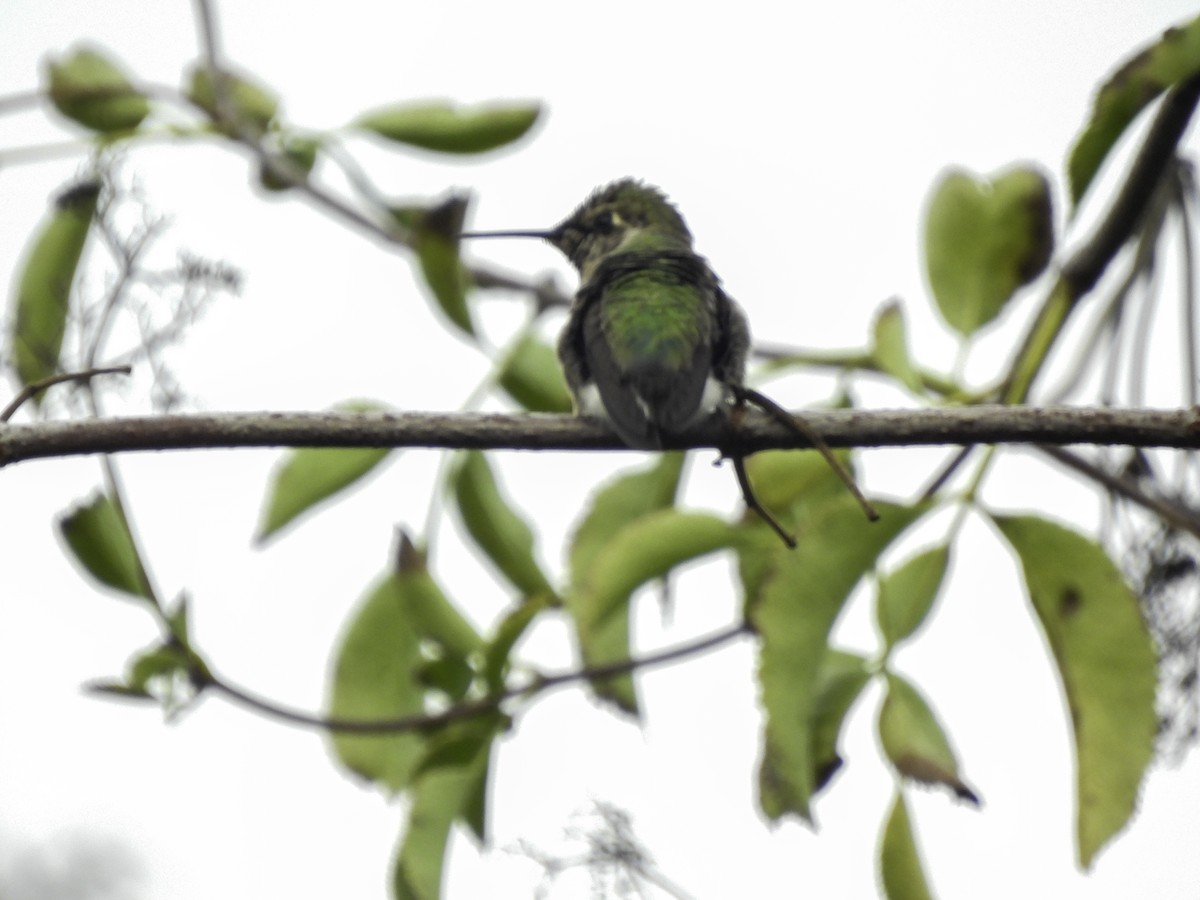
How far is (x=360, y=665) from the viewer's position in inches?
88.7

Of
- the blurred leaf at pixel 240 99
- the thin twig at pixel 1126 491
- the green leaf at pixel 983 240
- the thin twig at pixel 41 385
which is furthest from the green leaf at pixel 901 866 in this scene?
the blurred leaf at pixel 240 99

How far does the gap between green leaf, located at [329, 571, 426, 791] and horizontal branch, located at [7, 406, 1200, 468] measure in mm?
665

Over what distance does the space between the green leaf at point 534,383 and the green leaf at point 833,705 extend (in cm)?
64

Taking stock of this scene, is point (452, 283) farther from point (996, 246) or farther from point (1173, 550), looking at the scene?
point (1173, 550)

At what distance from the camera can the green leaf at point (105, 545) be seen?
170 centimetres

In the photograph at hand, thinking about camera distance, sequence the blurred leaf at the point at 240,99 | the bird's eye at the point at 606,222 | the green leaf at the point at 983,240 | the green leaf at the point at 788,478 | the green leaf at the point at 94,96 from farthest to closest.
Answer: the bird's eye at the point at 606,222
the blurred leaf at the point at 240,99
the green leaf at the point at 94,96
the green leaf at the point at 983,240
the green leaf at the point at 788,478

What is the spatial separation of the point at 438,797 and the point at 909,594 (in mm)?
711

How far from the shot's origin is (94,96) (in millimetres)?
2508

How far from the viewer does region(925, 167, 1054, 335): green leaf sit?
2266 mm

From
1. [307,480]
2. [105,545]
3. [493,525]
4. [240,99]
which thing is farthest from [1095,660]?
[240,99]

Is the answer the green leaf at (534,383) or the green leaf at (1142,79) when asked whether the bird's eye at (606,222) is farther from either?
the green leaf at (1142,79)

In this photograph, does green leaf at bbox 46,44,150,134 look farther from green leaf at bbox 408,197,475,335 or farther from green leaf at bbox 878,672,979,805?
green leaf at bbox 878,672,979,805

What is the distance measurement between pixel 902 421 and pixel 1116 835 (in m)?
0.61

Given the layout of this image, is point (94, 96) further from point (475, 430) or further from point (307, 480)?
point (475, 430)
